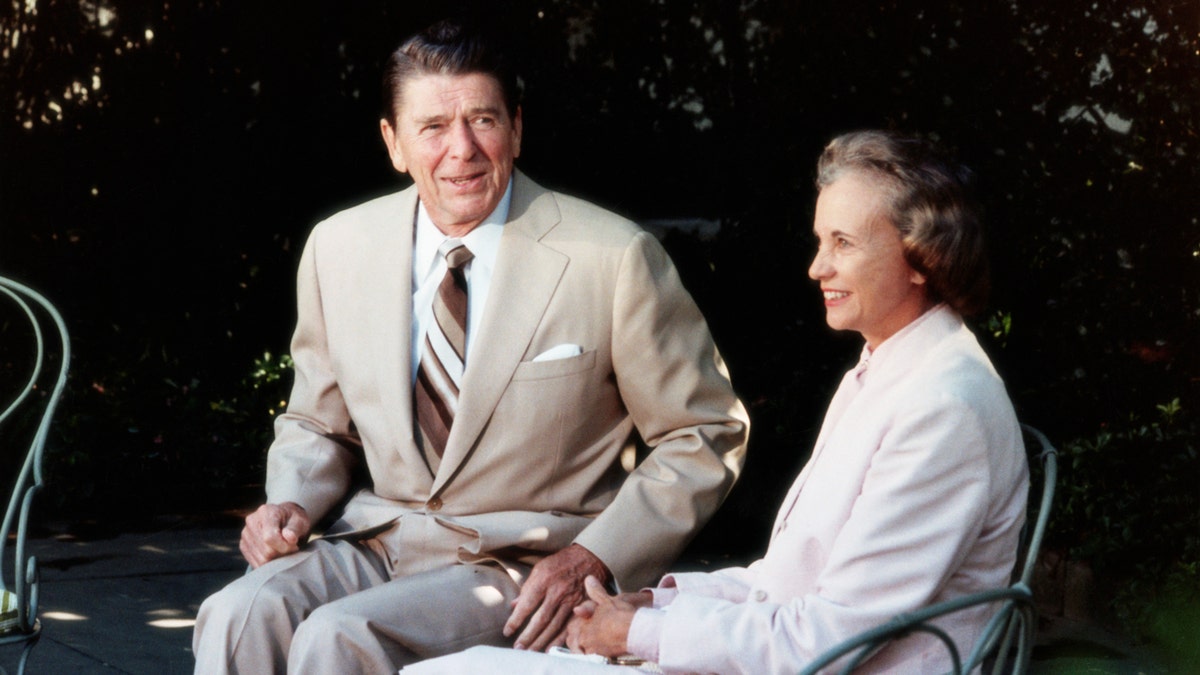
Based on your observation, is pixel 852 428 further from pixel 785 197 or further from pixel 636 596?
pixel 785 197

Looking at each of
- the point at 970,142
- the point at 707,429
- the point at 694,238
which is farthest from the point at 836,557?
the point at 694,238

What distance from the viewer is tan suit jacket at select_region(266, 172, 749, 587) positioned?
9.70ft

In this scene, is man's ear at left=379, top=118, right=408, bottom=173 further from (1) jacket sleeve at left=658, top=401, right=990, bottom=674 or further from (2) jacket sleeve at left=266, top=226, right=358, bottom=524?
(1) jacket sleeve at left=658, top=401, right=990, bottom=674

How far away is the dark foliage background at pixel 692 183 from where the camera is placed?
16.0 ft

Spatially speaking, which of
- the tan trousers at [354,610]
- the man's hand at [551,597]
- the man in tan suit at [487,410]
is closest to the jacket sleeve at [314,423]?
the man in tan suit at [487,410]

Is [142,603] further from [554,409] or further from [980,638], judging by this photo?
[980,638]

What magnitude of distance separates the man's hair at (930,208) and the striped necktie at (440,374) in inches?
37.6

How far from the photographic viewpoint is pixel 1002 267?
16.5 feet

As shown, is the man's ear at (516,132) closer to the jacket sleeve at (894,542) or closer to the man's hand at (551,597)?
the man's hand at (551,597)

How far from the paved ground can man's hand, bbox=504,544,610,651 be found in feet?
6.44

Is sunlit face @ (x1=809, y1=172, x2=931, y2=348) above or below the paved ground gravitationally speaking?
above

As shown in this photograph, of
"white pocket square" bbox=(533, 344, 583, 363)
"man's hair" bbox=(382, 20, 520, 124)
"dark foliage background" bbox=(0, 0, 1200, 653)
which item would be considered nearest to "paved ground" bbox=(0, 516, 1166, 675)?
"dark foliage background" bbox=(0, 0, 1200, 653)

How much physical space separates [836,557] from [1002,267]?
3067 millimetres

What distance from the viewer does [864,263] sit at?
7.74ft
